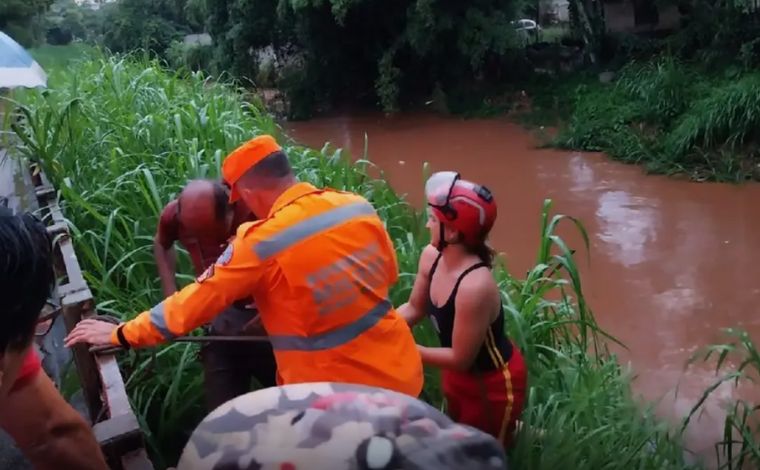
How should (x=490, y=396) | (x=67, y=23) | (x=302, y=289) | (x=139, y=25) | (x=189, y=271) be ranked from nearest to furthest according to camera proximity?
(x=302, y=289) < (x=490, y=396) < (x=189, y=271) < (x=139, y=25) < (x=67, y=23)

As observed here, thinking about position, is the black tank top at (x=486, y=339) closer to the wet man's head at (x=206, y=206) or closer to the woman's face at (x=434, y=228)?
the woman's face at (x=434, y=228)

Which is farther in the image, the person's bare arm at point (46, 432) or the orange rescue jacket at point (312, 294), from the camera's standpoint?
the orange rescue jacket at point (312, 294)

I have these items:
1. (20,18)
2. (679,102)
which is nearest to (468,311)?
(679,102)

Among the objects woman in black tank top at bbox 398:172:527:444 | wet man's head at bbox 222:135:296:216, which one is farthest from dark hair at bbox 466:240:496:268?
wet man's head at bbox 222:135:296:216

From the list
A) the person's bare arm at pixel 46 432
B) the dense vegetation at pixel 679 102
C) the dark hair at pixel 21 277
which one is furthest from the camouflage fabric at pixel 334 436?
the dense vegetation at pixel 679 102

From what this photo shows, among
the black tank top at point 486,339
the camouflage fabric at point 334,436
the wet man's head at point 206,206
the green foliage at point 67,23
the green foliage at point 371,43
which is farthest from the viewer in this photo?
the green foliage at point 67,23

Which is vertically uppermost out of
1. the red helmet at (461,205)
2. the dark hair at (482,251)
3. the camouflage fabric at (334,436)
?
the camouflage fabric at (334,436)

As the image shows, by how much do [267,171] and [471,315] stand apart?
2.23ft

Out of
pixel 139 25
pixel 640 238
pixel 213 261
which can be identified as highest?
pixel 139 25

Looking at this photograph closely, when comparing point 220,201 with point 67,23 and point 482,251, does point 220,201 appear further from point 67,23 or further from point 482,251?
point 67,23

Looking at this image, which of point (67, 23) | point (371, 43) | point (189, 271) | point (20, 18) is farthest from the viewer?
point (67, 23)

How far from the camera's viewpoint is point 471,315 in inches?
92.8

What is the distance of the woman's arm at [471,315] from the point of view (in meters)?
2.35

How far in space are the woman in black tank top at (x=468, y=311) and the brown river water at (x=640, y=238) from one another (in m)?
1.77
